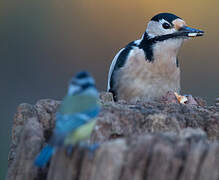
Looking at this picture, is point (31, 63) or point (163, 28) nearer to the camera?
point (163, 28)

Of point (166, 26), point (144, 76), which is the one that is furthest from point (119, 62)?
point (166, 26)

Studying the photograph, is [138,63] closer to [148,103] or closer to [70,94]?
[148,103]

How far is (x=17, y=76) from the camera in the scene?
8.15m

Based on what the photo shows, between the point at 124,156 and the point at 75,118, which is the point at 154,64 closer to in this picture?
the point at 75,118

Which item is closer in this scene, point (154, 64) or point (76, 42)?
point (154, 64)

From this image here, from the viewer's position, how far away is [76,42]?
8453 mm

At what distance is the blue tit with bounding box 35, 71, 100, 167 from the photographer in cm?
276

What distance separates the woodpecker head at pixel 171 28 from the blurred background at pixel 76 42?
246 centimetres

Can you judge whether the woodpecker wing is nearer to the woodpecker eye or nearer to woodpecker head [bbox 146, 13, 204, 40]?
woodpecker head [bbox 146, 13, 204, 40]

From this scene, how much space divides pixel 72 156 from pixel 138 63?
2877mm

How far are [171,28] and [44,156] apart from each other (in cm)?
275

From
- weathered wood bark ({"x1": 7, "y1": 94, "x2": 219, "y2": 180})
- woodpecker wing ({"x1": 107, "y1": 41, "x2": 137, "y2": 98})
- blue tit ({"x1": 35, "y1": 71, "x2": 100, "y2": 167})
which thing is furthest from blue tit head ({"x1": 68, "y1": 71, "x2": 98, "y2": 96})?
woodpecker wing ({"x1": 107, "y1": 41, "x2": 137, "y2": 98})

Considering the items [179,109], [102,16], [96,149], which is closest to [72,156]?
[96,149]

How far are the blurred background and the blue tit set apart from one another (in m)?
4.89
